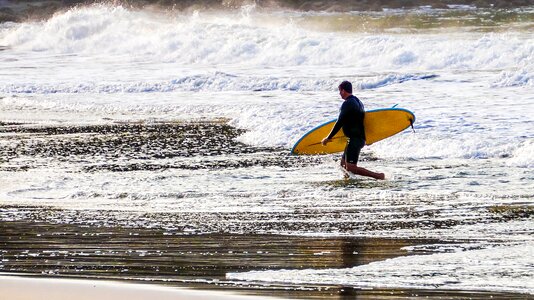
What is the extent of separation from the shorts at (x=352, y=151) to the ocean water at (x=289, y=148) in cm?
39

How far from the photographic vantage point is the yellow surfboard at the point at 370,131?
553 inches

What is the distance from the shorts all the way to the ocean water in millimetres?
393

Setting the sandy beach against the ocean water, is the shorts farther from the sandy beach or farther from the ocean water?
the sandy beach

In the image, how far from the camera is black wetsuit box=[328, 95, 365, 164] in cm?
1287

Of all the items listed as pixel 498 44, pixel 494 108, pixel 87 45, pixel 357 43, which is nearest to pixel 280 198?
pixel 494 108

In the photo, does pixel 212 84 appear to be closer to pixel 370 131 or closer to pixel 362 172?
pixel 370 131

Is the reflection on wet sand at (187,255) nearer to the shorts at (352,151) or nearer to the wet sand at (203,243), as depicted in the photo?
the wet sand at (203,243)

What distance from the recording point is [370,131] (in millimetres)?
14070

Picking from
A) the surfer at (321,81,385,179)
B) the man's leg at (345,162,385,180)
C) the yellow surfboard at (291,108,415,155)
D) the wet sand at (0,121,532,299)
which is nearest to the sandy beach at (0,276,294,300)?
the wet sand at (0,121,532,299)

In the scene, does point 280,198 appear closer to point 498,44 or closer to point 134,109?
point 134,109

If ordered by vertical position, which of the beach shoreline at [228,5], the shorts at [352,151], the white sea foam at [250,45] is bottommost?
the beach shoreline at [228,5]

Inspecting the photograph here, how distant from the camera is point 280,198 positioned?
37.1 ft

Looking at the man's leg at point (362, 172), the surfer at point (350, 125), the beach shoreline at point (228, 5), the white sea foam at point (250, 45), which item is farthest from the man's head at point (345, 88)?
the beach shoreline at point (228, 5)

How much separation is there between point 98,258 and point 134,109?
557 inches
